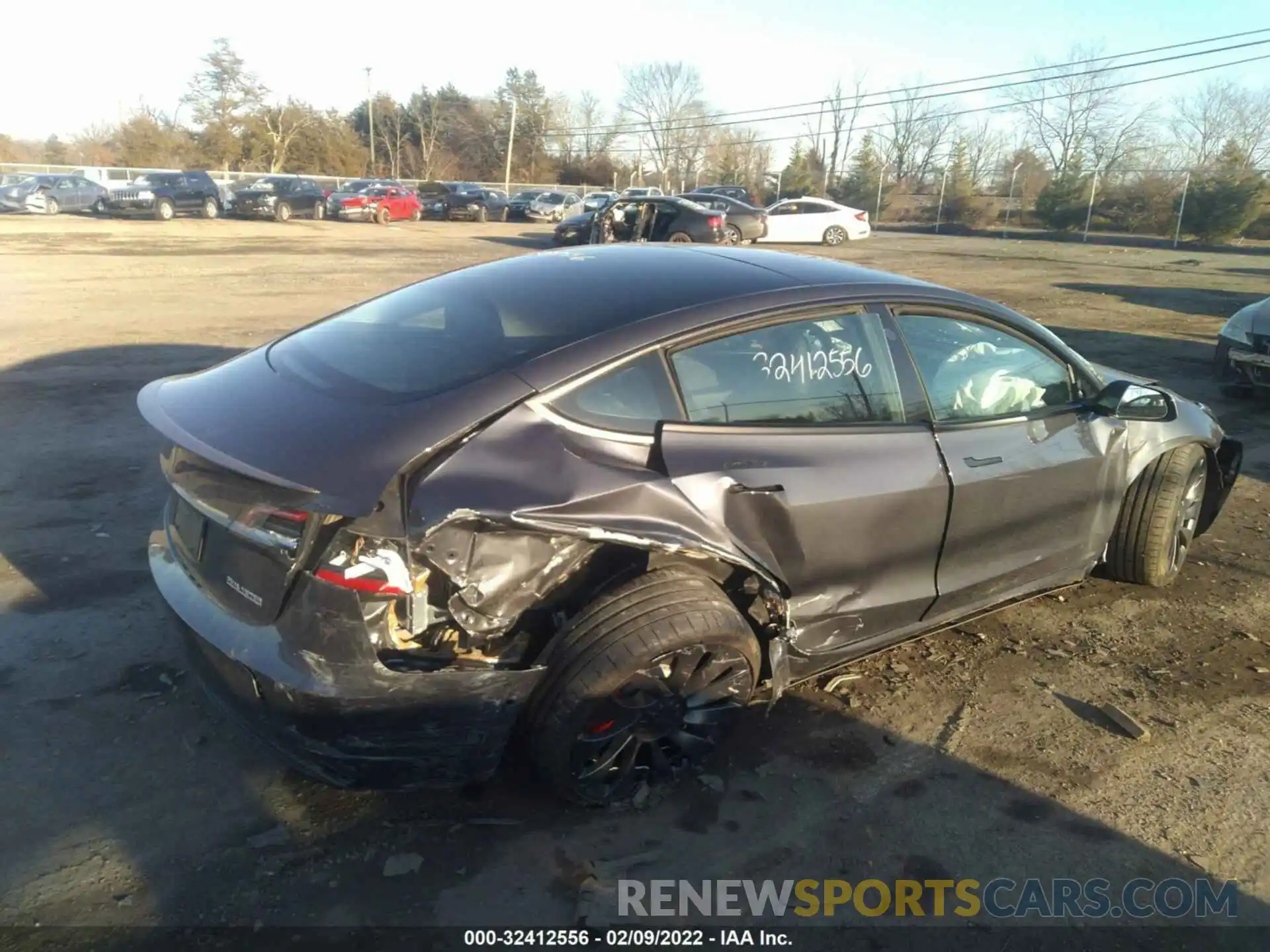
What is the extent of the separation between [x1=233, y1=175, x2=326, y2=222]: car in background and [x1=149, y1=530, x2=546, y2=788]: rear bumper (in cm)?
3397

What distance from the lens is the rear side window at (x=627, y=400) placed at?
2.83m

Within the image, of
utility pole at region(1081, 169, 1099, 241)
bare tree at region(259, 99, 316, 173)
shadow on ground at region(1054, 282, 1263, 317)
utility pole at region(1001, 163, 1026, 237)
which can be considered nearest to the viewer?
shadow on ground at region(1054, 282, 1263, 317)

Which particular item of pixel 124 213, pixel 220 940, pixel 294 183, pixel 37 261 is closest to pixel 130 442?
pixel 220 940

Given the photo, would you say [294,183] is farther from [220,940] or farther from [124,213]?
[220,940]

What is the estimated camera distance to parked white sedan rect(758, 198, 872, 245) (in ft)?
94.5

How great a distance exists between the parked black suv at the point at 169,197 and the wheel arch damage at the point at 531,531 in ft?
107

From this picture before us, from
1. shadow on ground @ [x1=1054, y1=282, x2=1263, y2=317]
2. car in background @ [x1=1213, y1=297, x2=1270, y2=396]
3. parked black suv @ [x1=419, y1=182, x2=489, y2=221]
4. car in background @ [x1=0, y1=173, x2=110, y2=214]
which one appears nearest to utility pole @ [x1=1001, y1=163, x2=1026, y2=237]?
shadow on ground @ [x1=1054, y1=282, x2=1263, y2=317]

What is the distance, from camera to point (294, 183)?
112 ft

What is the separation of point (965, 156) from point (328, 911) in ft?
196

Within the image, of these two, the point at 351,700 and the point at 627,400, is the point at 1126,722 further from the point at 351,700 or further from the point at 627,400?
the point at 351,700

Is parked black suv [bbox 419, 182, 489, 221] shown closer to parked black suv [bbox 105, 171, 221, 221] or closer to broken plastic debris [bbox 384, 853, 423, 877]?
parked black suv [bbox 105, 171, 221, 221]

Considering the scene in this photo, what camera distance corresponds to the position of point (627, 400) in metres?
2.91

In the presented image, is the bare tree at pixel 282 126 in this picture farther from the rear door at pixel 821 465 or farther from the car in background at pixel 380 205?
the rear door at pixel 821 465

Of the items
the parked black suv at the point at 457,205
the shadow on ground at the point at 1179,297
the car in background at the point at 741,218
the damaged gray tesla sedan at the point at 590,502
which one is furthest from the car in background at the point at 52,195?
the damaged gray tesla sedan at the point at 590,502
